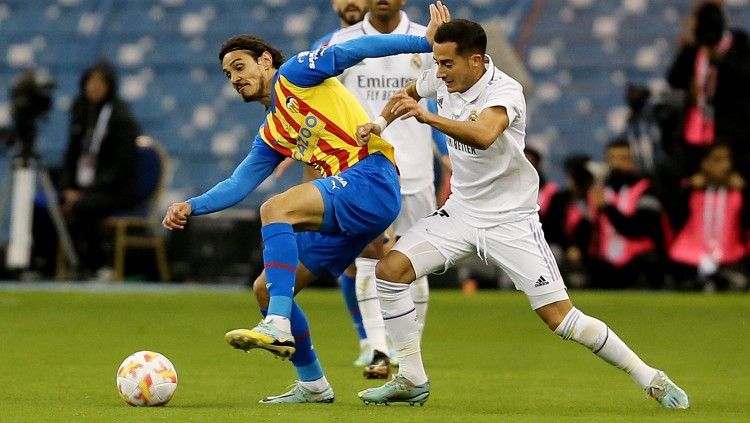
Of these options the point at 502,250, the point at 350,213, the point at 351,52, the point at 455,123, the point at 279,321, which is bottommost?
the point at 279,321

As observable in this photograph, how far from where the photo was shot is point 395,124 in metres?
9.65

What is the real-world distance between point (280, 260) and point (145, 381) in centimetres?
79

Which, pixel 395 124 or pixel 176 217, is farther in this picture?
pixel 395 124

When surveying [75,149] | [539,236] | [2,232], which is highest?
[539,236]

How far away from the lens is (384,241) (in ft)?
30.6

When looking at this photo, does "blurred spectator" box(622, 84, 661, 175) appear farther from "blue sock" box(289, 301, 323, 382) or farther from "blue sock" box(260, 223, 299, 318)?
"blue sock" box(260, 223, 299, 318)

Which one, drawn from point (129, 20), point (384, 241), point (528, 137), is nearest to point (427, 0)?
point (528, 137)

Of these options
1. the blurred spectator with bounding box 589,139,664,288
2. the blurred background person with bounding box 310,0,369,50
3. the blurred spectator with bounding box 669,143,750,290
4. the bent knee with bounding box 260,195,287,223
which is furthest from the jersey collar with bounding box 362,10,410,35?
the blurred spectator with bounding box 589,139,664,288

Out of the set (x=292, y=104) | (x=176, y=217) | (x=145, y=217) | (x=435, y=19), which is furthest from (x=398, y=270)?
(x=145, y=217)

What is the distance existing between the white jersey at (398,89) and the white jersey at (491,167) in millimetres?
2089

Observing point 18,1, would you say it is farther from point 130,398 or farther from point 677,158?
point 130,398

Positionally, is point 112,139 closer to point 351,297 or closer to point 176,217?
point 351,297

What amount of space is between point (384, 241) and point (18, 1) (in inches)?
622

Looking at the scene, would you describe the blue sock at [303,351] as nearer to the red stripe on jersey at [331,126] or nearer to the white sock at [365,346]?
the red stripe on jersey at [331,126]
